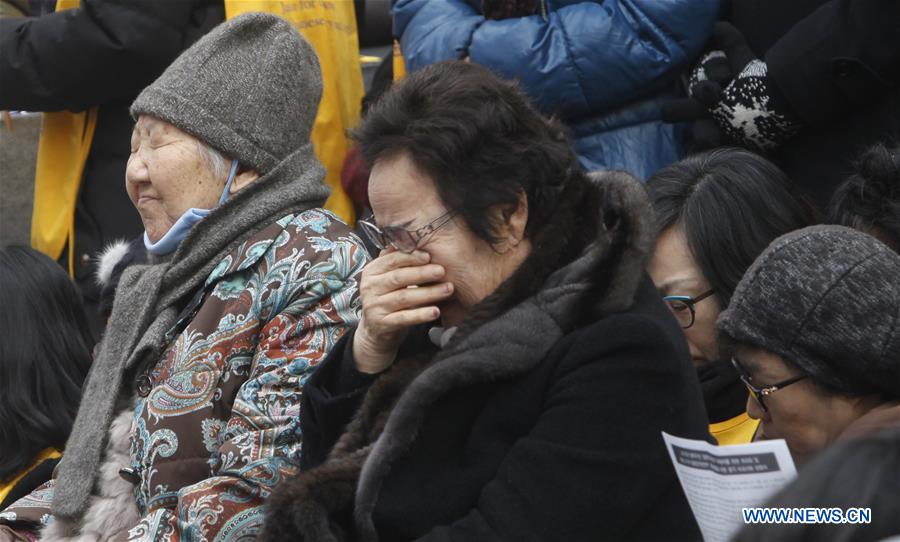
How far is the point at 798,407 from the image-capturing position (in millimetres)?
2816

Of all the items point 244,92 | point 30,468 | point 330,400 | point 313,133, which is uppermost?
point 244,92

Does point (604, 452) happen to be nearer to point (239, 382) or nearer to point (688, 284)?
point (688, 284)

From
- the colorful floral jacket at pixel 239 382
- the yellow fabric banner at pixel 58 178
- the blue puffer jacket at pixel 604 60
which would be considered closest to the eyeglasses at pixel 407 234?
the colorful floral jacket at pixel 239 382

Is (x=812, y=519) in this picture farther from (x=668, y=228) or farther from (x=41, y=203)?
(x=41, y=203)

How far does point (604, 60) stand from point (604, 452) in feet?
6.34

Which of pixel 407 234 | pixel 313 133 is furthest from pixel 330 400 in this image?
pixel 313 133

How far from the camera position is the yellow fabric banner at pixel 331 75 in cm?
509

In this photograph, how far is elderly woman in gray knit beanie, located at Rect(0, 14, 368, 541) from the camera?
3488 mm

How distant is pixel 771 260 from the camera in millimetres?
2842

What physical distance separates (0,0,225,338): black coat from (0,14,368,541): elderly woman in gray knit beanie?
884 mm

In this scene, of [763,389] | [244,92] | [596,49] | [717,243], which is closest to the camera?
[763,389]

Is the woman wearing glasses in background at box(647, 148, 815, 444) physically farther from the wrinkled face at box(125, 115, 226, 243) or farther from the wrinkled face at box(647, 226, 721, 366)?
the wrinkled face at box(125, 115, 226, 243)

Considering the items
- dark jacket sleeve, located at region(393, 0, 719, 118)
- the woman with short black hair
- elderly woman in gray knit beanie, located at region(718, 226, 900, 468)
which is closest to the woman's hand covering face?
elderly woman in gray knit beanie, located at region(718, 226, 900, 468)

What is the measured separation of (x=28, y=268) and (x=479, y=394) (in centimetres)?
258
